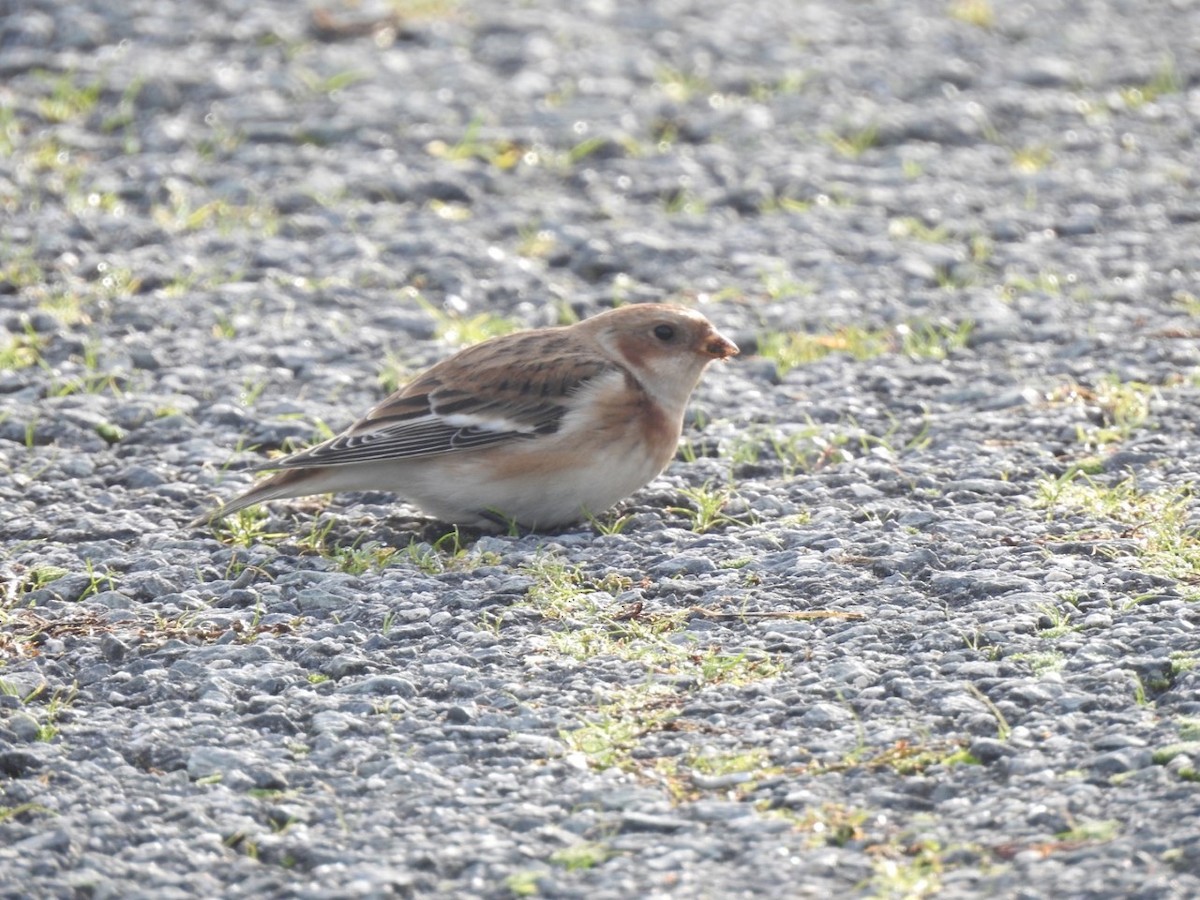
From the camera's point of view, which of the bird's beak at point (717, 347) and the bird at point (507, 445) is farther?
the bird's beak at point (717, 347)

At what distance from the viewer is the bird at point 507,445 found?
6.13m

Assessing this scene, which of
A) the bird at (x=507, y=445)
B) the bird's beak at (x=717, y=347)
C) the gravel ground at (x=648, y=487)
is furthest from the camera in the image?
the bird's beak at (x=717, y=347)

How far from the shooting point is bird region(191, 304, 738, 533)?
20.1 ft

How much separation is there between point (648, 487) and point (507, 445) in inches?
26.2

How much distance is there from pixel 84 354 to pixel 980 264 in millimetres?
3958

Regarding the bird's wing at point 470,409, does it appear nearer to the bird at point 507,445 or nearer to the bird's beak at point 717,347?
the bird at point 507,445

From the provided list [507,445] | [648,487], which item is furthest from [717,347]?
[507,445]

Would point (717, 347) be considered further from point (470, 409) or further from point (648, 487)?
point (470, 409)

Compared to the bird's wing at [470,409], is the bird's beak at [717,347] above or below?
above

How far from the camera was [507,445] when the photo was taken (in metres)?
6.18

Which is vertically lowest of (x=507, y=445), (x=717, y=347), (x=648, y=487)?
(x=648, y=487)

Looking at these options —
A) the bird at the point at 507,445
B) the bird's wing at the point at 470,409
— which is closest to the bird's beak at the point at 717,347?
the bird at the point at 507,445

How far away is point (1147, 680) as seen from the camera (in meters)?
4.87

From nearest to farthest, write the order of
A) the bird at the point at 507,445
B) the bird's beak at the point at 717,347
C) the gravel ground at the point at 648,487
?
the gravel ground at the point at 648,487 → the bird at the point at 507,445 → the bird's beak at the point at 717,347
